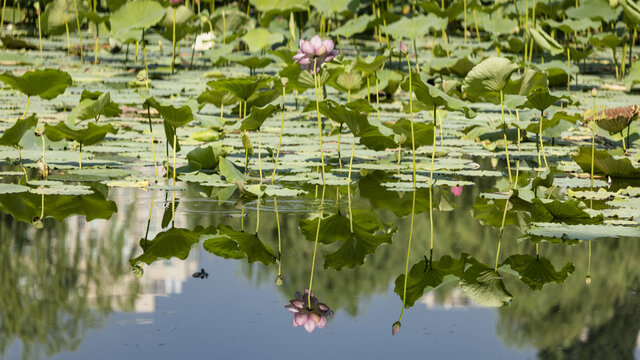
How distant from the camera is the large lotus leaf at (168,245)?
194cm

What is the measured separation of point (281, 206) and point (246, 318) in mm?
1063

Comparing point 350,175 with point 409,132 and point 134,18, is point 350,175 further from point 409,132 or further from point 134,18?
point 134,18

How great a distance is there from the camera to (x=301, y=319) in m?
1.51

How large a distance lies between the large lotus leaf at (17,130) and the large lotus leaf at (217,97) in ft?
2.99

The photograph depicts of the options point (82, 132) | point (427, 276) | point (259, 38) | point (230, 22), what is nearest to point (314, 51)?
point (82, 132)

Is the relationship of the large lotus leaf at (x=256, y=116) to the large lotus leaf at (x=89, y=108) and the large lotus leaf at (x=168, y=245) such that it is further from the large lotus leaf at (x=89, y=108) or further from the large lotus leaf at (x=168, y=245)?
the large lotus leaf at (x=168, y=245)

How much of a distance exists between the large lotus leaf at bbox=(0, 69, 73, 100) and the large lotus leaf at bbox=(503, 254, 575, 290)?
73.5 inches

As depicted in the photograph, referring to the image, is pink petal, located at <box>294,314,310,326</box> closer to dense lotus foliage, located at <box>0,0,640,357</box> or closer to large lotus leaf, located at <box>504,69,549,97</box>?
dense lotus foliage, located at <box>0,0,640,357</box>

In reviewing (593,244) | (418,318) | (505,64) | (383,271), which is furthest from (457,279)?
(505,64)

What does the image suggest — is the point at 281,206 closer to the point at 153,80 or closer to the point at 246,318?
the point at 246,318

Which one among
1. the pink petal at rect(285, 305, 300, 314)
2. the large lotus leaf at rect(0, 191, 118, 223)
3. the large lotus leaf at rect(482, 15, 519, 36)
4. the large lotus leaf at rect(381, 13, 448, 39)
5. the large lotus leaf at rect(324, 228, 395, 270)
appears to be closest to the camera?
the pink petal at rect(285, 305, 300, 314)

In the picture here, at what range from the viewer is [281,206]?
2.59m

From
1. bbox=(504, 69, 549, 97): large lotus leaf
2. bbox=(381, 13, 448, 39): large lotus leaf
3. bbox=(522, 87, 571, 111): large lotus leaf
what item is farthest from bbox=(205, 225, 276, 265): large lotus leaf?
bbox=(381, 13, 448, 39): large lotus leaf

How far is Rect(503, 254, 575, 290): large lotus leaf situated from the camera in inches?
72.1
